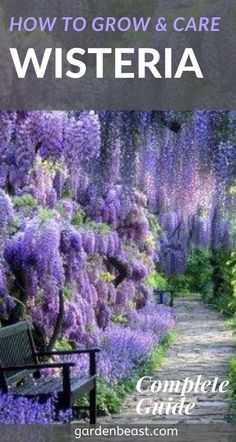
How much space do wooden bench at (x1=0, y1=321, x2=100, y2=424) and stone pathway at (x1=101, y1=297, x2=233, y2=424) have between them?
64 cm

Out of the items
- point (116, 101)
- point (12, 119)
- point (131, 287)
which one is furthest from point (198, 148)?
point (131, 287)

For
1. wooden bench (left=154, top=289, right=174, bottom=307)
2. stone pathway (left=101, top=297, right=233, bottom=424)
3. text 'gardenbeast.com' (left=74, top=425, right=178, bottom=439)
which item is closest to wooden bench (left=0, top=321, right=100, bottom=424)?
text 'gardenbeast.com' (left=74, top=425, right=178, bottom=439)

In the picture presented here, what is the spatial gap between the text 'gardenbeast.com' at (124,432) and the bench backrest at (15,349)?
0.56m

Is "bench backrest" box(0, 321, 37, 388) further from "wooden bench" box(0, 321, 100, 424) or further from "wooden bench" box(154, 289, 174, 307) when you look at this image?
"wooden bench" box(154, 289, 174, 307)

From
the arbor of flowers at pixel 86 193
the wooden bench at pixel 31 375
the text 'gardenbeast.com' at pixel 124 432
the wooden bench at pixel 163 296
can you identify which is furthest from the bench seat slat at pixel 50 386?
the wooden bench at pixel 163 296

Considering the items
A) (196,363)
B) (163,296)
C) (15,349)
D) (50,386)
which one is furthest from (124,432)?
(163,296)

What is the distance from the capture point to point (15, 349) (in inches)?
248

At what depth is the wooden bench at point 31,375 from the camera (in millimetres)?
5672

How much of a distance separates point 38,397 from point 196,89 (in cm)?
217

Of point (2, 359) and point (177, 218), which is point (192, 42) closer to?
point (2, 359)

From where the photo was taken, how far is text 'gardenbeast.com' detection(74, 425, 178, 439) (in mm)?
5965

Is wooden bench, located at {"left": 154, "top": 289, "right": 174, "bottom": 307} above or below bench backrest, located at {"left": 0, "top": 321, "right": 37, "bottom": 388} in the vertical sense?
below

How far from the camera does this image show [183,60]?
539 centimetres

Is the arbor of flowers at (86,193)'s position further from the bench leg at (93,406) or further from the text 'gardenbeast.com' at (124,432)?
the text 'gardenbeast.com' at (124,432)
